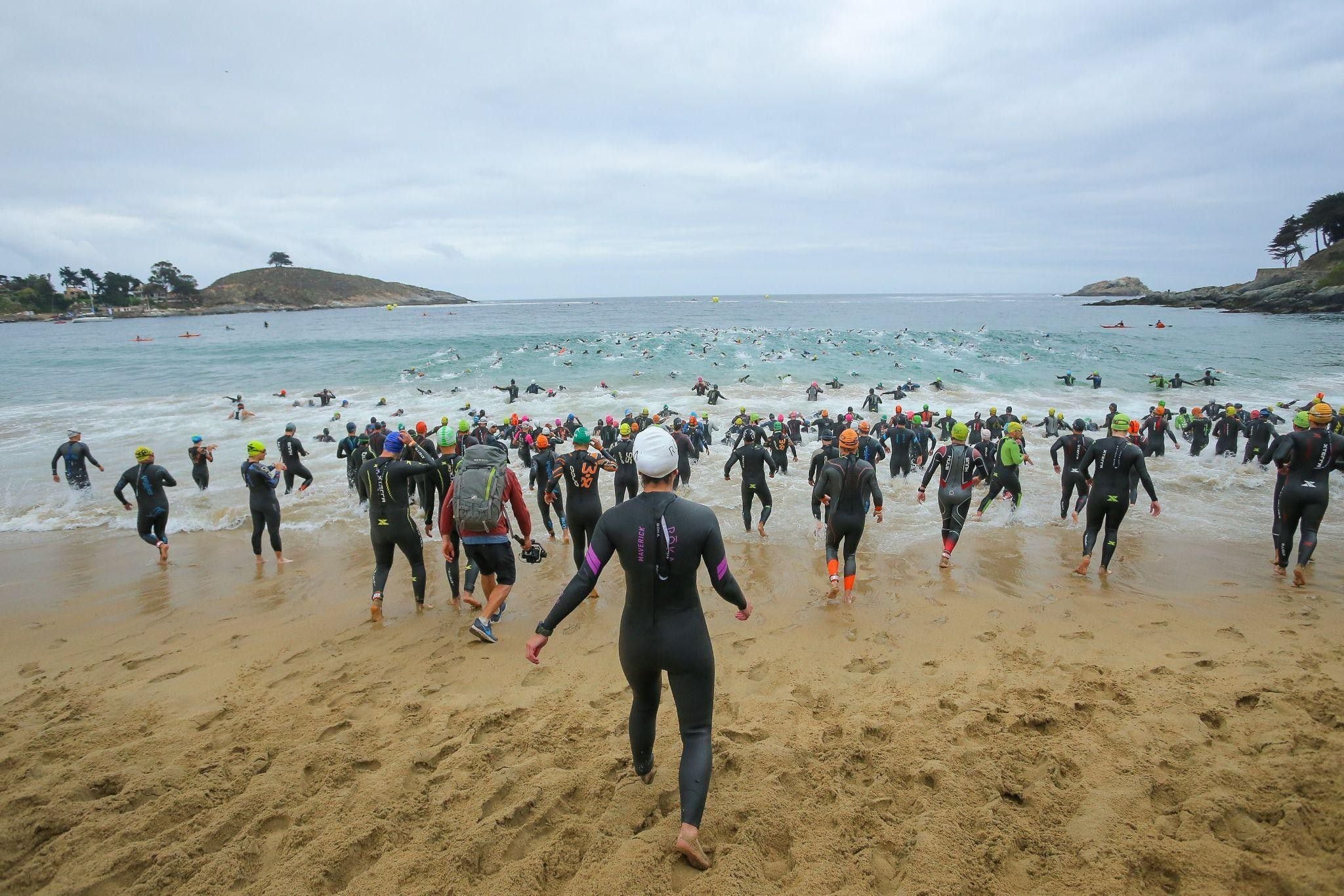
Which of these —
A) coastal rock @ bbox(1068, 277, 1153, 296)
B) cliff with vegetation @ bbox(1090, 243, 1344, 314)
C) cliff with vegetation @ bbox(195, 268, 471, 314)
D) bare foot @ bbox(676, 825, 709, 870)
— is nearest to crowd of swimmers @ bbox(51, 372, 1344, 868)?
bare foot @ bbox(676, 825, 709, 870)

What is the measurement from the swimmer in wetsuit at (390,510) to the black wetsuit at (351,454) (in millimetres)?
4660

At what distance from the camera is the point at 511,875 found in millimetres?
2932

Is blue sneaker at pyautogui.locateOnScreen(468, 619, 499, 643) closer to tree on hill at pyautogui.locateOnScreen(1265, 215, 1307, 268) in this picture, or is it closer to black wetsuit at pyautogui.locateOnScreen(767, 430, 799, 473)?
black wetsuit at pyautogui.locateOnScreen(767, 430, 799, 473)

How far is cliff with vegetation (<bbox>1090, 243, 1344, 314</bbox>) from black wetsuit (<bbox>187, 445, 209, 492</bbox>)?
9289 cm

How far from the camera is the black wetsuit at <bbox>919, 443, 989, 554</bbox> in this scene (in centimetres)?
771

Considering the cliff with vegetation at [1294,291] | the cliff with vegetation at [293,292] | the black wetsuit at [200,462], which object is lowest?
the black wetsuit at [200,462]

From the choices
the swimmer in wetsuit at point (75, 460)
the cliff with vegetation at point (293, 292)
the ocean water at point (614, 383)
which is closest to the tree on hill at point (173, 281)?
the cliff with vegetation at point (293, 292)

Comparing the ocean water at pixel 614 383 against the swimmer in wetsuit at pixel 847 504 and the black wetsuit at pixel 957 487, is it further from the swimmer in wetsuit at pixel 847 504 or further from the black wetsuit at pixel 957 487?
the swimmer in wetsuit at pixel 847 504

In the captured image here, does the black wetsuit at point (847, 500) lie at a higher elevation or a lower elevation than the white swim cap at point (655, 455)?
lower

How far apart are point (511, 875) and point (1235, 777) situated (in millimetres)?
3672

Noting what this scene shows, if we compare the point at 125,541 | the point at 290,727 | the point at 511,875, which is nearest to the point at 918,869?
the point at 511,875

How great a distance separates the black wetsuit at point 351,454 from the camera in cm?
1082

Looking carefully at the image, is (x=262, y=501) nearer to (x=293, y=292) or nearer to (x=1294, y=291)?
(x=1294, y=291)

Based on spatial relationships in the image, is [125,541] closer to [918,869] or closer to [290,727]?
[290,727]
